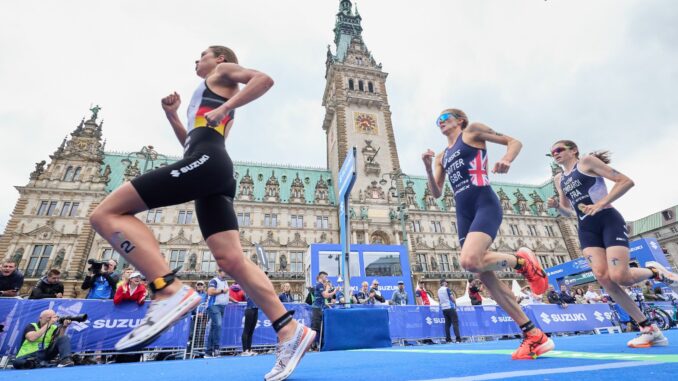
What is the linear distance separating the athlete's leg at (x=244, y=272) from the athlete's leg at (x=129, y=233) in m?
0.38

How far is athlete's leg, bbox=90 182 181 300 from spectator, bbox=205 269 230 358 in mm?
5812

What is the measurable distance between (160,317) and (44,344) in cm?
639

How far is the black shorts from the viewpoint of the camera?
192 cm

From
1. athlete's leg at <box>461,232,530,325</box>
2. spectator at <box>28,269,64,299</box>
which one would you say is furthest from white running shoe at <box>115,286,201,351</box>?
spectator at <box>28,269,64,299</box>

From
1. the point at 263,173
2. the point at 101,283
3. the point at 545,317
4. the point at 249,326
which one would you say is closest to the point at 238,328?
the point at 249,326

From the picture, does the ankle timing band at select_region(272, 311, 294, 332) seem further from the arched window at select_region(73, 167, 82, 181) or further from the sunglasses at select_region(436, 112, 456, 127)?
the arched window at select_region(73, 167, 82, 181)

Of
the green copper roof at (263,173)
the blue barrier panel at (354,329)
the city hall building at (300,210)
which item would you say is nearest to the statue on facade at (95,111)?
the city hall building at (300,210)

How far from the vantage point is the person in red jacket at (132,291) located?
6.93m

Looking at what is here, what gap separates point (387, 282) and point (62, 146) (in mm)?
35217

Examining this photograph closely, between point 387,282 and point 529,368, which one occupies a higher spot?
point 387,282

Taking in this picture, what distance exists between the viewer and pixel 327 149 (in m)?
46.4

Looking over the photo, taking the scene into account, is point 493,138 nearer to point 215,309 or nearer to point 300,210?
point 215,309

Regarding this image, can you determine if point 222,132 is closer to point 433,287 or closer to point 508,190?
point 433,287

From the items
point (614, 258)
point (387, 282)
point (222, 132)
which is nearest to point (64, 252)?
point (387, 282)
